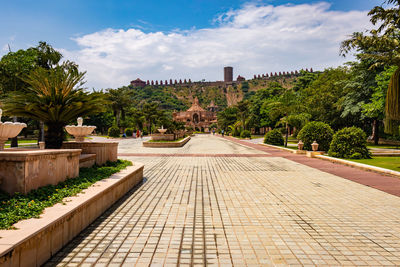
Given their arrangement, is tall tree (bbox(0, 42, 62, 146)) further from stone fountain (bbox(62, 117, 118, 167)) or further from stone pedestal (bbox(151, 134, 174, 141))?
stone fountain (bbox(62, 117, 118, 167))

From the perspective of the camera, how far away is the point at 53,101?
298 inches

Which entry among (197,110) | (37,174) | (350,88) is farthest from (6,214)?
(197,110)

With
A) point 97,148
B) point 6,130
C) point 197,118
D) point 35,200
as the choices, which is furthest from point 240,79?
point 35,200

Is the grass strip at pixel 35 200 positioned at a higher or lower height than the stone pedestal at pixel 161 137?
lower

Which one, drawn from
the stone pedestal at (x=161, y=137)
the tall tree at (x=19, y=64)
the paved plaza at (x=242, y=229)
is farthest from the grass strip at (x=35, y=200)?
the stone pedestal at (x=161, y=137)

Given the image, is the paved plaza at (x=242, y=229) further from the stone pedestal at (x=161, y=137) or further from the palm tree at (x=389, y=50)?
the stone pedestal at (x=161, y=137)

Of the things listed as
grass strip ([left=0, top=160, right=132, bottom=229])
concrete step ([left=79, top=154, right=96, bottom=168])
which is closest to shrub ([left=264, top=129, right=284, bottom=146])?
concrete step ([left=79, top=154, right=96, bottom=168])

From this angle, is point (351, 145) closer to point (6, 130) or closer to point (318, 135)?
point (318, 135)

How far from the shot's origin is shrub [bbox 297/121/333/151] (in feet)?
58.0

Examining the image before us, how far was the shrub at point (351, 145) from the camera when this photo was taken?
14266 millimetres

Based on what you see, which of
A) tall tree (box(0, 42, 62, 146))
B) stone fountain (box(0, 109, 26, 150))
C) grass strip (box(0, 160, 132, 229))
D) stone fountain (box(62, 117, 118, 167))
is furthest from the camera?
tall tree (box(0, 42, 62, 146))

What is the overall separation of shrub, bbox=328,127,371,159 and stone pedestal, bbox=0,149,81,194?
46.8 feet

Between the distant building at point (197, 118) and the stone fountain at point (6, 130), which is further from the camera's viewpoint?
the distant building at point (197, 118)

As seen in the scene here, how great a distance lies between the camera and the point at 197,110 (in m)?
117
